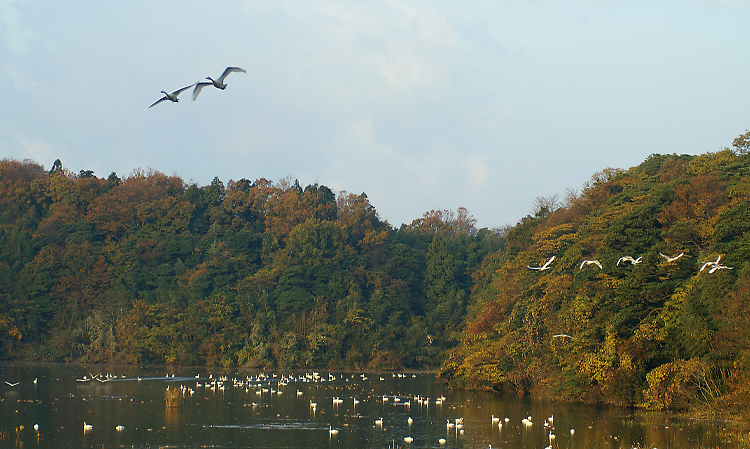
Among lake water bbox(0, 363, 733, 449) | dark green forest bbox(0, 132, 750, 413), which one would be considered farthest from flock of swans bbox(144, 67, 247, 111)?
dark green forest bbox(0, 132, 750, 413)

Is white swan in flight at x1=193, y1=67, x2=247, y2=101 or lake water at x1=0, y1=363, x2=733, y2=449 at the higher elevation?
white swan in flight at x1=193, y1=67, x2=247, y2=101

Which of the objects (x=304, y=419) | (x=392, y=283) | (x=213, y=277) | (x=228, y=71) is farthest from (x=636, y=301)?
(x=213, y=277)

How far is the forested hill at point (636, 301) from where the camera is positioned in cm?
2383

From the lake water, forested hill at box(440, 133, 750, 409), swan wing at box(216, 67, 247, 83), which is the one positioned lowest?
the lake water

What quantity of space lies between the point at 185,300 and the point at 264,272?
6.49 meters

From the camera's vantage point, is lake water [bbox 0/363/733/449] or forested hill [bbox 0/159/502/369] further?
forested hill [bbox 0/159/502/369]

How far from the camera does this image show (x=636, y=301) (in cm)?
2728

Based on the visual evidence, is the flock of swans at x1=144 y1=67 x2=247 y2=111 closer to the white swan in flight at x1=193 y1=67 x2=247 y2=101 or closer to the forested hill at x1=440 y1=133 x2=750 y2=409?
the white swan in flight at x1=193 y1=67 x2=247 y2=101

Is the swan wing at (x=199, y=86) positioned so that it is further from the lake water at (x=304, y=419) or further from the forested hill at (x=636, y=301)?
the forested hill at (x=636, y=301)

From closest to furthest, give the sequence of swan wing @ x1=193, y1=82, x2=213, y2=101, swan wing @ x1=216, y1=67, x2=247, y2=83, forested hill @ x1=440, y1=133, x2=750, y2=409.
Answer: swan wing @ x1=216, y1=67, x2=247, y2=83 → swan wing @ x1=193, y1=82, x2=213, y2=101 → forested hill @ x1=440, y1=133, x2=750, y2=409

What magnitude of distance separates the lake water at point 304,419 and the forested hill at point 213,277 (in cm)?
1692

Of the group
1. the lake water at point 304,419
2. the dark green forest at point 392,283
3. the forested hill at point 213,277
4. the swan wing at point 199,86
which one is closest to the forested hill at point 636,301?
the dark green forest at point 392,283

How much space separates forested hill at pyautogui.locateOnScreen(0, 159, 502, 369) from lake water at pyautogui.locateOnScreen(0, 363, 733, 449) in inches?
666

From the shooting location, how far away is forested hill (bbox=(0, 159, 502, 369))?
179 ft
